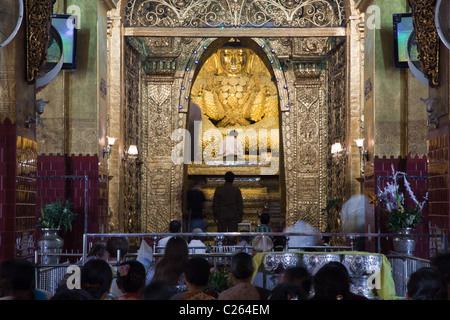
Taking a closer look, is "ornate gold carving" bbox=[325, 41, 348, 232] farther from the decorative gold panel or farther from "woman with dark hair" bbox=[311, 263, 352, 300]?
"woman with dark hair" bbox=[311, 263, 352, 300]


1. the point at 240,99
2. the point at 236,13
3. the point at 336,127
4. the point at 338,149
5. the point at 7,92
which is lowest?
the point at 338,149

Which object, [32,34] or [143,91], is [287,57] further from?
[32,34]

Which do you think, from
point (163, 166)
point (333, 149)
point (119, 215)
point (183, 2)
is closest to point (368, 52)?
point (333, 149)

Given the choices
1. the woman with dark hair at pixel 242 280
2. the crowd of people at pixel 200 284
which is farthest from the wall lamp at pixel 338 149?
the woman with dark hair at pixel 242 280

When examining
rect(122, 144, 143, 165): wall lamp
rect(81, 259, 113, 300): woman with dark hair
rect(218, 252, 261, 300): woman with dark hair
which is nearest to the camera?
rect(81, 259, 113, 300): woman with dark hair

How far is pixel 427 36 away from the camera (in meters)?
7.64

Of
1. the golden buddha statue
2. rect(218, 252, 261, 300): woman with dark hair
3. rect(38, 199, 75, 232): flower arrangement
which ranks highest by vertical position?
the golden buddha statue

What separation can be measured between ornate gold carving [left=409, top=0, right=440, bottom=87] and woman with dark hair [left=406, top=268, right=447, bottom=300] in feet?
15.2

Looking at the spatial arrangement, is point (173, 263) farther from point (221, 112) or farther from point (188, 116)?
point (221, 112)

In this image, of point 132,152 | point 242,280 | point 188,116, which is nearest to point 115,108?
point 132,152

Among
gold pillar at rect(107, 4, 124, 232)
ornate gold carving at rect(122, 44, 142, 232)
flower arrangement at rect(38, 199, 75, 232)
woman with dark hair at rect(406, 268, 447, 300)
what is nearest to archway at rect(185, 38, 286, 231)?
ornate gold carving at rect(122, 44, 142, 232)

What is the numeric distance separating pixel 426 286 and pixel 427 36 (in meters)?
4.79

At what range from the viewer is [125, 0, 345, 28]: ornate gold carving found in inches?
565

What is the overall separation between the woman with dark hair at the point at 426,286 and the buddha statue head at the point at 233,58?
17.7 meters
